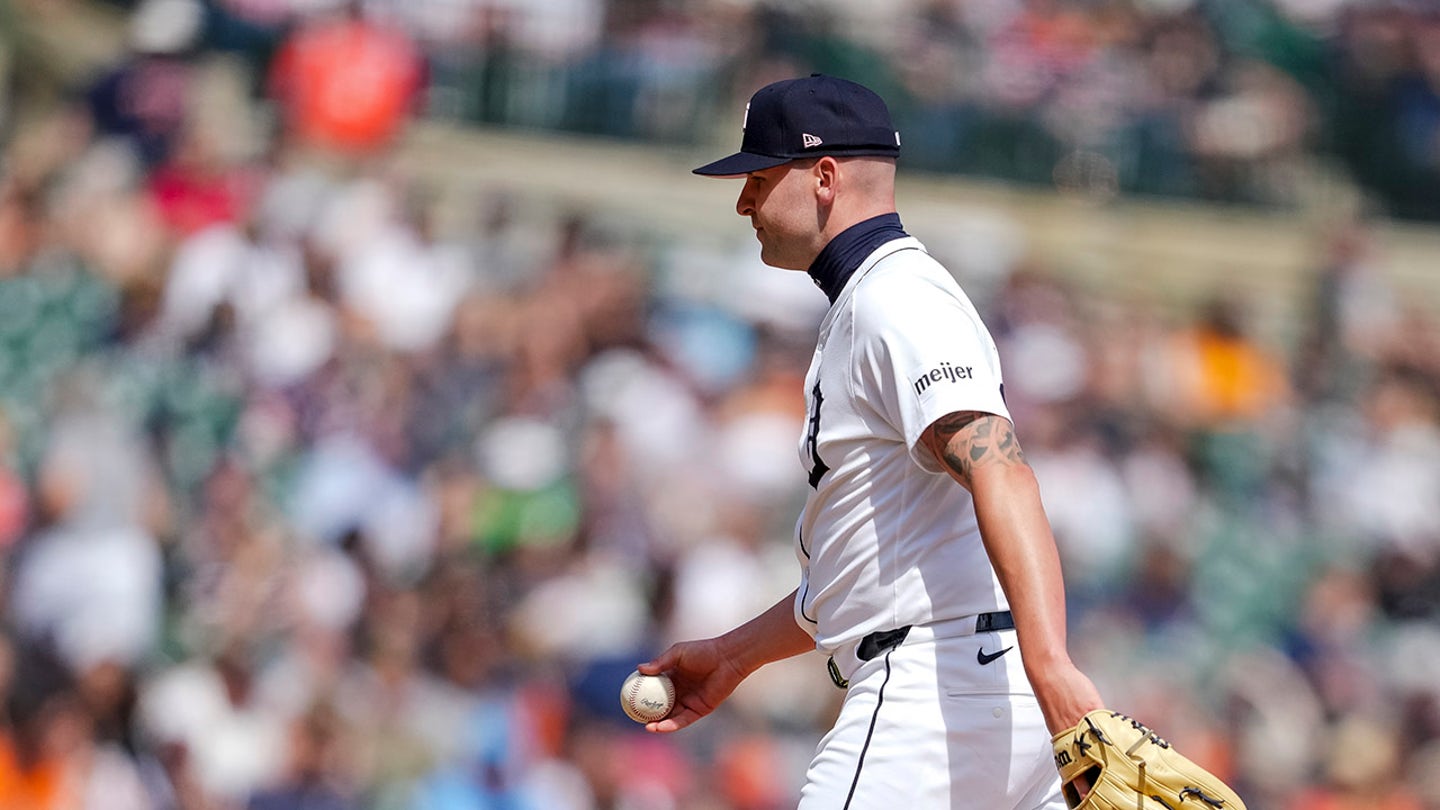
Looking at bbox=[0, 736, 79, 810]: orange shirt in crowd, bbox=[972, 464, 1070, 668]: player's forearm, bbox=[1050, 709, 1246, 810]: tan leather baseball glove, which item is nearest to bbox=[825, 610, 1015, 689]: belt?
bbox=[972, 464, 1070, 668]: player's forearm

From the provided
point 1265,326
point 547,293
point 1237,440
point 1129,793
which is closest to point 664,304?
point 547,293

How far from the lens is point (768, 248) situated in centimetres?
358

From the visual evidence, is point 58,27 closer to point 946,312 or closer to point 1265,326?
point 1265,326

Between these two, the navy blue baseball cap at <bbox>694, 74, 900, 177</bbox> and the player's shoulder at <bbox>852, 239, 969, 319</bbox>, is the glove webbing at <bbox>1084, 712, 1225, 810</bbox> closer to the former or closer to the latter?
the player's shoulder at <bbox>852, 239, 969, 319</bbox>

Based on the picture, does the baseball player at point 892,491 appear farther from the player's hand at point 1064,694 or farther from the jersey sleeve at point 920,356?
the player's hand at point 1064,694

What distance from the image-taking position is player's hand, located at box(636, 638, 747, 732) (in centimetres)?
388

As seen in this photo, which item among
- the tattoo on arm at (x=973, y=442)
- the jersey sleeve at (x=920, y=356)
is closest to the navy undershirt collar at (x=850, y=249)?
the jersey sleeve at (x=920, y=356)

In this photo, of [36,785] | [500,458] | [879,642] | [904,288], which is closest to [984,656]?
[879,642]

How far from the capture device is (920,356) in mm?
3111

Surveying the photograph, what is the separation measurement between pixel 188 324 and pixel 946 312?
680 centimetres

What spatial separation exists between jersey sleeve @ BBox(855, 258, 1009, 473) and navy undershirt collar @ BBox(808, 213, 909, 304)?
13 centimetres

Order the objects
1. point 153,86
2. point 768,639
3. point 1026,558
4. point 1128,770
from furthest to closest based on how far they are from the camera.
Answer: point 153,86 < point 768,639 < point 1026,558 < point 1128,770

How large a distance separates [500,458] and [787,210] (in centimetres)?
565

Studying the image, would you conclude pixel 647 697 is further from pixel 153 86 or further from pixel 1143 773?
pixel 153 86
